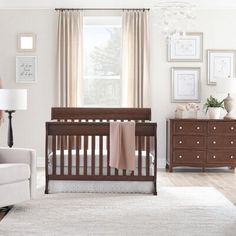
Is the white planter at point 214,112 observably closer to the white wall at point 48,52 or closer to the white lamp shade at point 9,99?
the white wall at point 48,52

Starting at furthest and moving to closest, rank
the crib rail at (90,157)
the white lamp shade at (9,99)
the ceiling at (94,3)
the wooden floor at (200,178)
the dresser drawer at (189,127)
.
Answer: the ceiling at (94,3) < the dresser drawer at (189,127) < the wooden floor at (200,178) < the crib rail at (90,157) < the white lamp shade at (9,99)

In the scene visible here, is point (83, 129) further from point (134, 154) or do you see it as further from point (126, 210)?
point (126, 210)

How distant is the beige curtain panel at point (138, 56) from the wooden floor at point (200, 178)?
45.3 inches

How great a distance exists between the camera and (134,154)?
5.61m

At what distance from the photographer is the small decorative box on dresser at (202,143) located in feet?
24.6

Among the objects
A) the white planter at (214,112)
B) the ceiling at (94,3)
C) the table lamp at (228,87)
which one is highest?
the ceiling at (94,3)

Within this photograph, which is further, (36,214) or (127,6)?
(127,6)

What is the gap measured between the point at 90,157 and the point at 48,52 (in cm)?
268

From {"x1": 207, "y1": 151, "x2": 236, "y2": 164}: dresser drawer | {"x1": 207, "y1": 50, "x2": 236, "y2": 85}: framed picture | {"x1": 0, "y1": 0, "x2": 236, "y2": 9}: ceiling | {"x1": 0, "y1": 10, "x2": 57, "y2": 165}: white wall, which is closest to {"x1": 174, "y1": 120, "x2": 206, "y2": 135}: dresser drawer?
{"x1": 207, "y1": 151, "x2": 236, "y2": 164}: dresser drawer

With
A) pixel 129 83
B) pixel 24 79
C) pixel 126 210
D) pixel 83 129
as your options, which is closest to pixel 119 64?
pixel 129 83

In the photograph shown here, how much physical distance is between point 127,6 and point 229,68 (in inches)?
71.1

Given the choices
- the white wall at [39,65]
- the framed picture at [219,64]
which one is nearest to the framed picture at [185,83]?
the framed picture at [219,64]

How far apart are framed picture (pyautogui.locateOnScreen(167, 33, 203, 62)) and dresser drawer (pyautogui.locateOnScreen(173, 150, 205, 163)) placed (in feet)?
4.69

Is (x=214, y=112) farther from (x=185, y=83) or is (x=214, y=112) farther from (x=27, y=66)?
(x=27, y=66)
